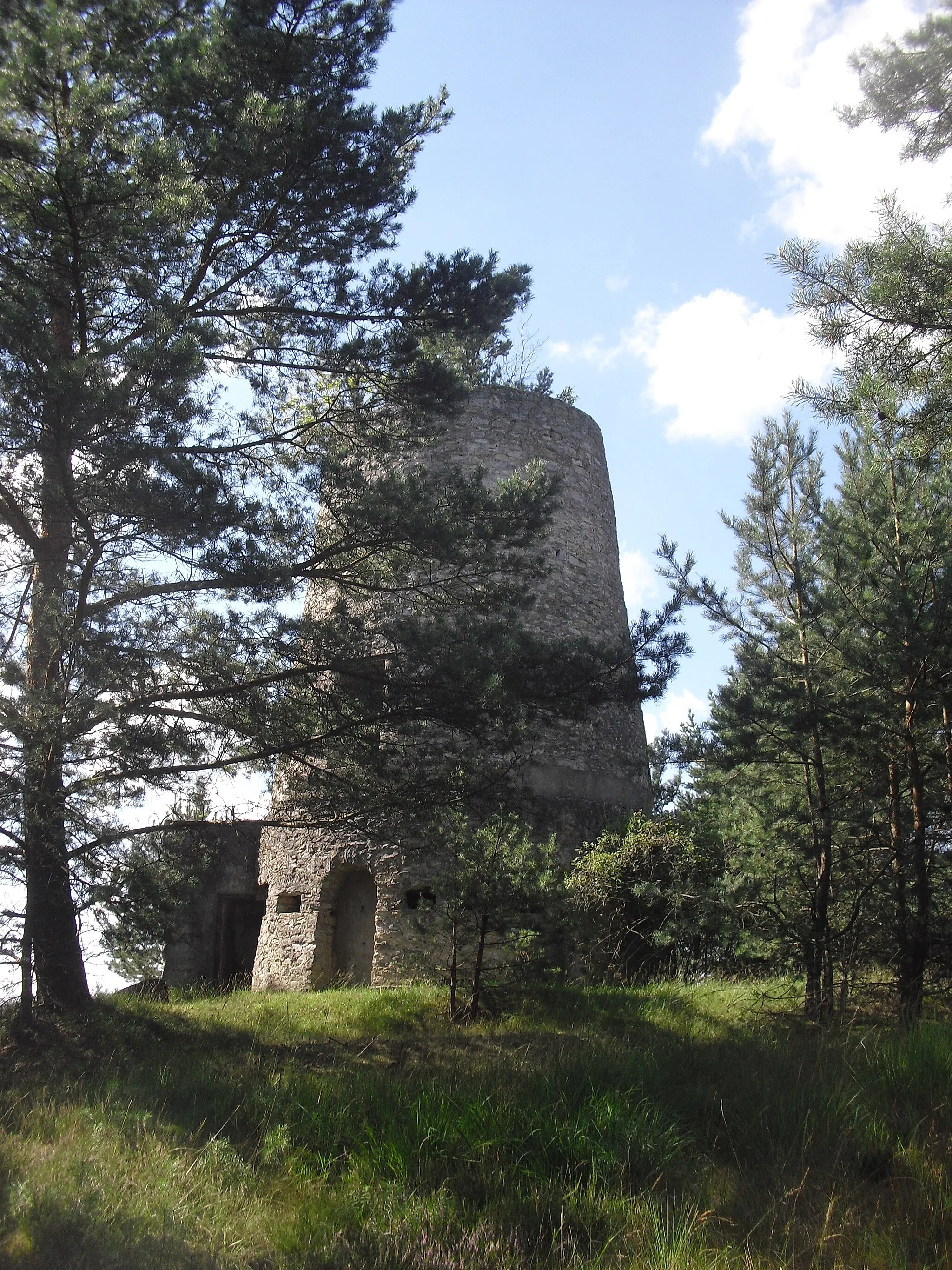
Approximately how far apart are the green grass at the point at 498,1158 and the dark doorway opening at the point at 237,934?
6880 mm

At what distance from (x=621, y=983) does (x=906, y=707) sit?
4307mm

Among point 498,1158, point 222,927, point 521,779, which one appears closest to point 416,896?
point 521,779

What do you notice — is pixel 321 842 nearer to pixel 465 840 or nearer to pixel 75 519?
pixel 465 840

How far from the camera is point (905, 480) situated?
6.83m

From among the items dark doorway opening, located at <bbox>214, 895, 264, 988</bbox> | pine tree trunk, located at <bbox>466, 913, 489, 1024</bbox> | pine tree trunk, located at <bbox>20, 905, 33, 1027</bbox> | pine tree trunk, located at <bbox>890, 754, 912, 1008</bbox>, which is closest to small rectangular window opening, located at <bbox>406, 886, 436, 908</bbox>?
pine tree trunk, located at <bbox>466, 913, 489, 1024</bbox>

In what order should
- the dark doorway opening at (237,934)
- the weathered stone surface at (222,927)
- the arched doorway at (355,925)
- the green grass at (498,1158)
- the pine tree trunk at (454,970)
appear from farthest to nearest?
the dark doorway opening at (237,934) < the weathered stone surface at (222,927) < the arched doorway at (355,925) < the pine tree trunk at (454,970) < the green grass at (498,1158)

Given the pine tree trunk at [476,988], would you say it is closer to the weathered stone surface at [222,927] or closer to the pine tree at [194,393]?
the pine tree at [194,393]

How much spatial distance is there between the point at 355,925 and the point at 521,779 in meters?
2.63

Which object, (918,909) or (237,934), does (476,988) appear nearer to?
(918,909)

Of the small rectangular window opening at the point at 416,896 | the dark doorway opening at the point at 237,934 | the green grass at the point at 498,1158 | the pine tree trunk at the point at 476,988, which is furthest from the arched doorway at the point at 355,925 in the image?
the green grass at the point at 498,1158

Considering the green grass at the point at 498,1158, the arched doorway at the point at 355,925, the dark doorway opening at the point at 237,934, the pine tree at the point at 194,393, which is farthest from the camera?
the dark doorway opening at the point at 237,934

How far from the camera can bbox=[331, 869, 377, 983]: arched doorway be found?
1054cm

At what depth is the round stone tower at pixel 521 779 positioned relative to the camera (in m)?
10.2

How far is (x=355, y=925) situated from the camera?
35.2ft
